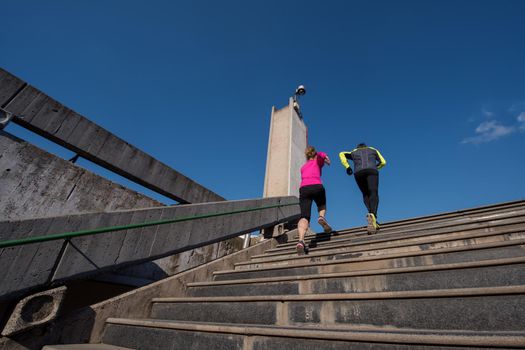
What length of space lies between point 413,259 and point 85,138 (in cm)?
477

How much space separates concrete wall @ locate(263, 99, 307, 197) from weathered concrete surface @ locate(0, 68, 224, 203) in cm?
335

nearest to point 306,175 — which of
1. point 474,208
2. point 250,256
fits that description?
Result: point 250,256

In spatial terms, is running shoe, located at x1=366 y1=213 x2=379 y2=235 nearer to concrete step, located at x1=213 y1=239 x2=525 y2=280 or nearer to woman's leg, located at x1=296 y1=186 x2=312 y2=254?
woman's leg, located at x1=296 y1=186 x2=312 y2=254

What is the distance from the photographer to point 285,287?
2.66m

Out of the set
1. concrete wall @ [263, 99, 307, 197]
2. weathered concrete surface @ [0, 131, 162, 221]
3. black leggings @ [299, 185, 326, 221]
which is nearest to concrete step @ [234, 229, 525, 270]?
black leggings @ [299, 185, 326, 221]

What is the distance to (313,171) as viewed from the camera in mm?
4625

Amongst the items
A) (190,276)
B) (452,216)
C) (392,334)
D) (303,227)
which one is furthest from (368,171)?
(392,334)

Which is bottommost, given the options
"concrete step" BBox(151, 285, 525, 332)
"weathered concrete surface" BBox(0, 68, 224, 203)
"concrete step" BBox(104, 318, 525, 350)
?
"concrete step" BBox(104, 318, 525, 350)

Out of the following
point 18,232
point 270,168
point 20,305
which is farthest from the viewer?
point 270,168

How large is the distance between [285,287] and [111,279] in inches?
113

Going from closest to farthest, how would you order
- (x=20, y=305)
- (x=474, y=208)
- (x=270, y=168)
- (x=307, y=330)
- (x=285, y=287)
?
(x=307, y=330) < (x=20, y=305) < (x=285, y=287) < (x=474, y=208) < (x=270, y=168)

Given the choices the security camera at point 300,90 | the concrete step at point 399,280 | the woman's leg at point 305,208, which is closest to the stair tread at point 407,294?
the concrete step at point 399,280

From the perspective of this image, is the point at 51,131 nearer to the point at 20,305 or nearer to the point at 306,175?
the point at 20,305

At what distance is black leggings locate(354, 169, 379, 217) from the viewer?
189 inches
